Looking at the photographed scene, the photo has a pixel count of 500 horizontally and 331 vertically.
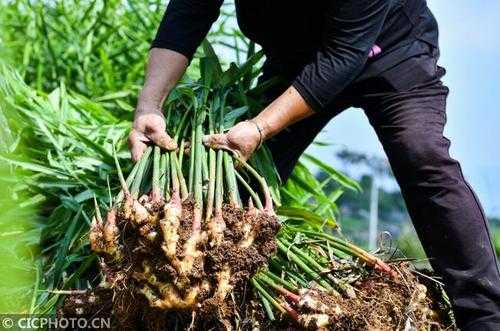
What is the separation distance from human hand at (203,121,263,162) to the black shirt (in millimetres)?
168

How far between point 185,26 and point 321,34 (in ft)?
1.41

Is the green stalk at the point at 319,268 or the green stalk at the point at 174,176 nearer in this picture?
the green stalk at the point at 174,176

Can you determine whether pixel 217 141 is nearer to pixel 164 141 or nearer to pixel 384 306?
pixel 164 141

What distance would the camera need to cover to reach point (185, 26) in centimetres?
307

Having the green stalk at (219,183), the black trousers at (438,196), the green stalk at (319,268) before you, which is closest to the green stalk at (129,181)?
the green stalk at (219,183)

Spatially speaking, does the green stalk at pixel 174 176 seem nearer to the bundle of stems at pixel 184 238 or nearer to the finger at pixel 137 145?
the bundle of stems at pixel 184 238

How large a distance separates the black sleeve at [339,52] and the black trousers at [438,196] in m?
0.19

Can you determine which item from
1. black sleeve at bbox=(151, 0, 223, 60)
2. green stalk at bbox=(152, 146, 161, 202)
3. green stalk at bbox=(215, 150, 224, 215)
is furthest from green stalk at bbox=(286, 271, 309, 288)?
black sleeve at bbox=(151, 0, 223, 60)

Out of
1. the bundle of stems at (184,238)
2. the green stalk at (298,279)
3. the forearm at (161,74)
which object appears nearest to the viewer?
the bundle of stems at (184,238)

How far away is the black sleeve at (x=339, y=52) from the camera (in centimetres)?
274

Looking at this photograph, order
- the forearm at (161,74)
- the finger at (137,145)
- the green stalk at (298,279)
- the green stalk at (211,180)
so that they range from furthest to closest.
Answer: the forearm at (161,74) < the finger at (137,145) < the green stalk at (298,279) < the green stalk at (211,180)

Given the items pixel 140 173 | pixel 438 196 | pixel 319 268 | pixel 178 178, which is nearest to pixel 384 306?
pixel 319 268

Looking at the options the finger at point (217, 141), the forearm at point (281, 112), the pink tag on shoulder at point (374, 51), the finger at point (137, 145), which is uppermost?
the pink tag on shoulder at point (374, 51)

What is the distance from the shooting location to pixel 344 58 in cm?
275
